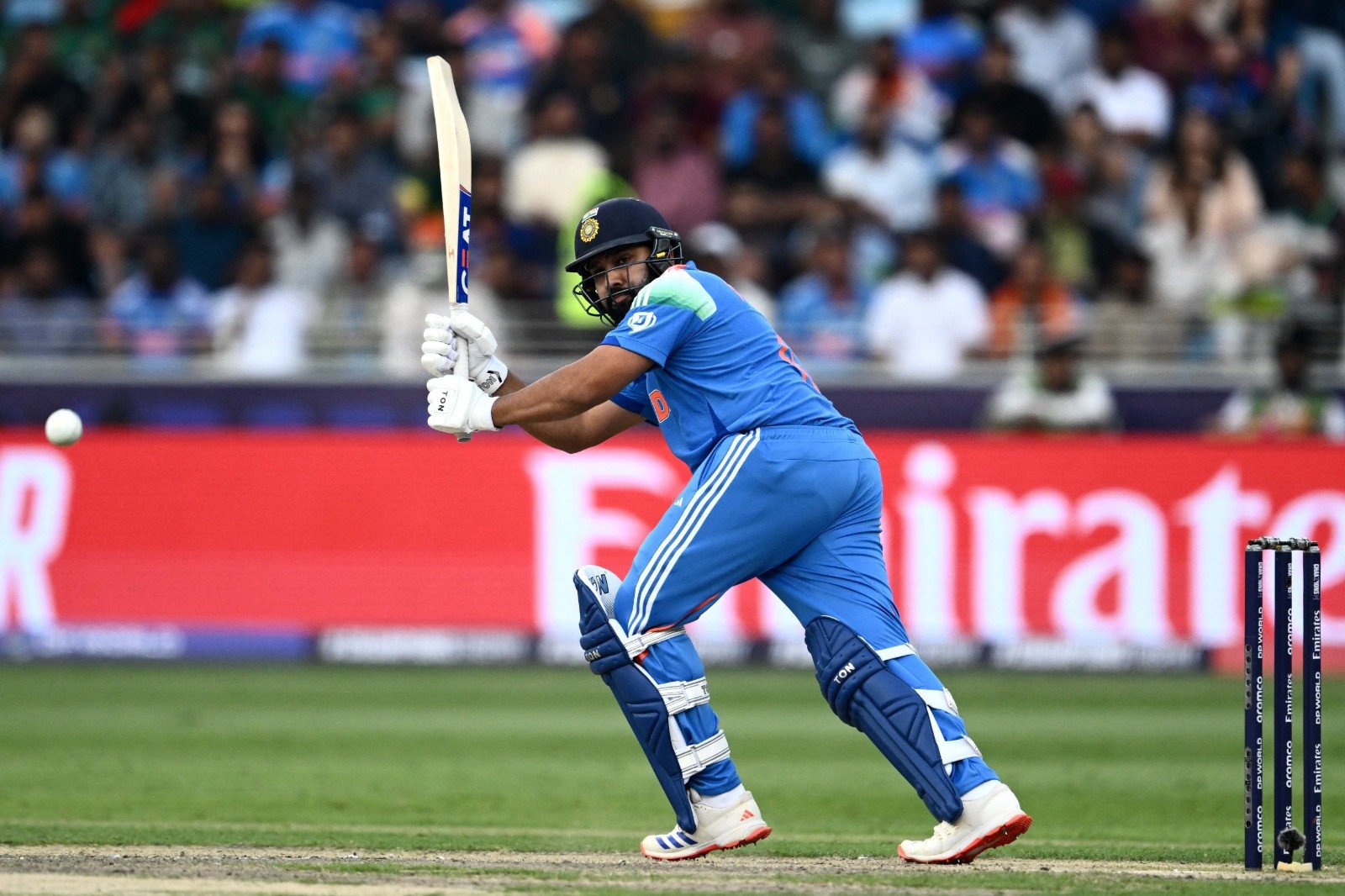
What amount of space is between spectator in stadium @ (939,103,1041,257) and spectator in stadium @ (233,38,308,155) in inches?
208

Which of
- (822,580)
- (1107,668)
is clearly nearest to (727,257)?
(1107,668)

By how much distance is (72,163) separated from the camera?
15375 millimetres

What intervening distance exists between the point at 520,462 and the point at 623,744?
9.83ft

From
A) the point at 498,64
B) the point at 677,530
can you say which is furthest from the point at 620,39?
the point at 677,530

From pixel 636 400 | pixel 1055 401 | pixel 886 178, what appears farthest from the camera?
pixel 886 178

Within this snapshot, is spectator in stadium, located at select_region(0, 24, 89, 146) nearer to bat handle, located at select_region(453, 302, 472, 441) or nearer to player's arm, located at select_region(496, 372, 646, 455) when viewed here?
player's arm, located at select_region(496, 372, 646, 455)

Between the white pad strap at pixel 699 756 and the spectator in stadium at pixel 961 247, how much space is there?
8600mm

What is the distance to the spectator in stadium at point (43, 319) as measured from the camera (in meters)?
13.4

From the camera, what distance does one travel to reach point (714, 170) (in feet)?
47.4

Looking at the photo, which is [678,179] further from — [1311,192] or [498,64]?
[1311,192]

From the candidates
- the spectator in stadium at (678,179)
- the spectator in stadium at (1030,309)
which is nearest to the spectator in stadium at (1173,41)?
the spectator in stadium at (1030,309)

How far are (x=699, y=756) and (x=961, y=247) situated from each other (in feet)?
28.7

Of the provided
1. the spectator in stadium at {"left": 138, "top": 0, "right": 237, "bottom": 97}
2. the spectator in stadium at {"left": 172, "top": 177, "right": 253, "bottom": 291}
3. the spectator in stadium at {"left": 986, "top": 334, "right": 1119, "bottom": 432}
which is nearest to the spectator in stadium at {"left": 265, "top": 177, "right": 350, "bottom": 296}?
the spectator in stadium at {"left": 172, "top": 177, "right": 253, "bottom": 291}

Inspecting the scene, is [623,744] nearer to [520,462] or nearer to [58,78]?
[520,462]
